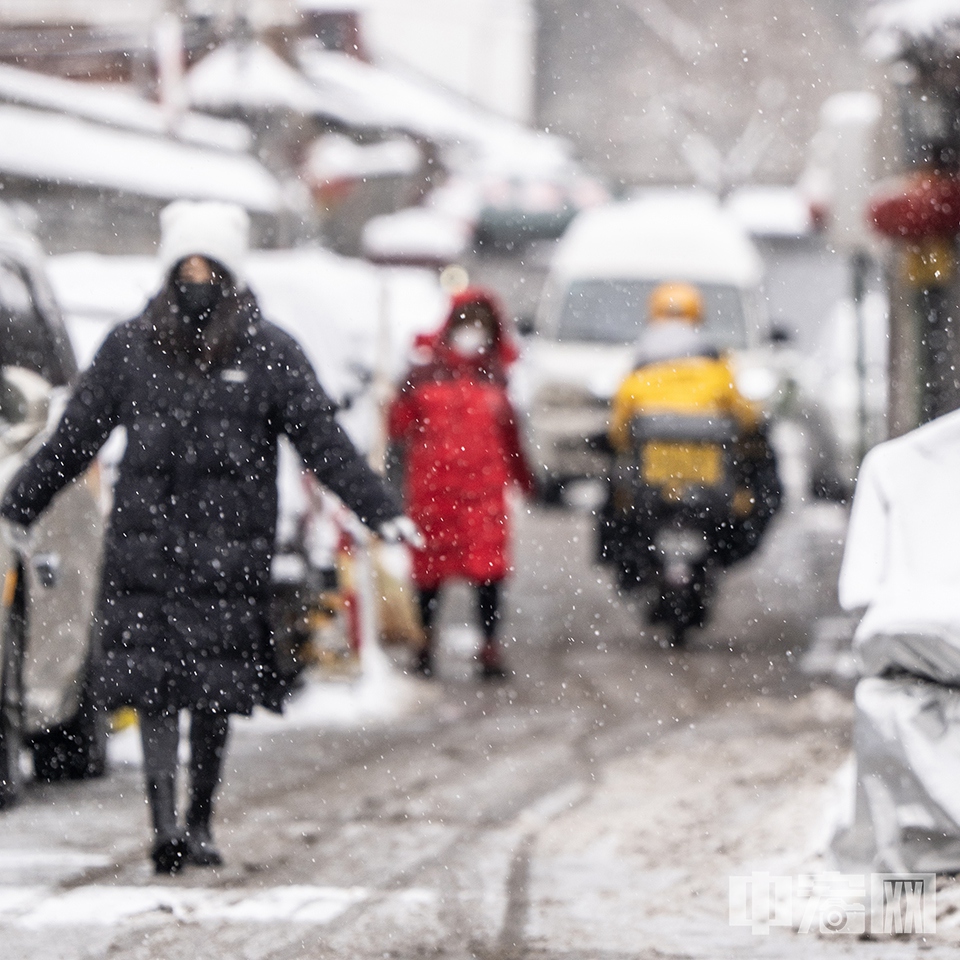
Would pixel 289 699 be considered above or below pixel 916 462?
below

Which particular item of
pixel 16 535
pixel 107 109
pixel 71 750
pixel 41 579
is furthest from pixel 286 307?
pixel 107 109

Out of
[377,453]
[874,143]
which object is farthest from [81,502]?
[874,143]

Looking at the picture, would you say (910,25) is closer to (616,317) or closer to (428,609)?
(428,609)

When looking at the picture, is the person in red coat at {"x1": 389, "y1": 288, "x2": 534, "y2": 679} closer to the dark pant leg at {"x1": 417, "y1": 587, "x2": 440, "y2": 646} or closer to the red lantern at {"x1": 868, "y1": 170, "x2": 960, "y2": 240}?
the dark pant leg at {"x1": 417, "y1": 587, "x2": 440, "y2": 646}

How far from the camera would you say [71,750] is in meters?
7.78

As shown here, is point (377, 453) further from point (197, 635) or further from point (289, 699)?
point (197, 635)

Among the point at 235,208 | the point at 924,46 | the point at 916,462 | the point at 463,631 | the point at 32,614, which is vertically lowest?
the point at 463,631

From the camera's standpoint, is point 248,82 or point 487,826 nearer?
point 487,826

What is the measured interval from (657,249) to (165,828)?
13576 millimetres

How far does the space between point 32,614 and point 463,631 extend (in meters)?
5.46

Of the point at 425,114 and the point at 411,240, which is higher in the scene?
the point at 425,114

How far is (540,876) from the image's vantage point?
249 inches

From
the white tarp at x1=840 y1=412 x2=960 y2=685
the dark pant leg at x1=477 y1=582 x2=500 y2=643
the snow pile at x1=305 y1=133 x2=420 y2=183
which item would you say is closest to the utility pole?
the snow pile at x1=305 y1=133 x2=420 y2=183

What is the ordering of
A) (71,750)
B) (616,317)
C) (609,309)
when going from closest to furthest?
(71,750)
(616,317)
(609,309)
